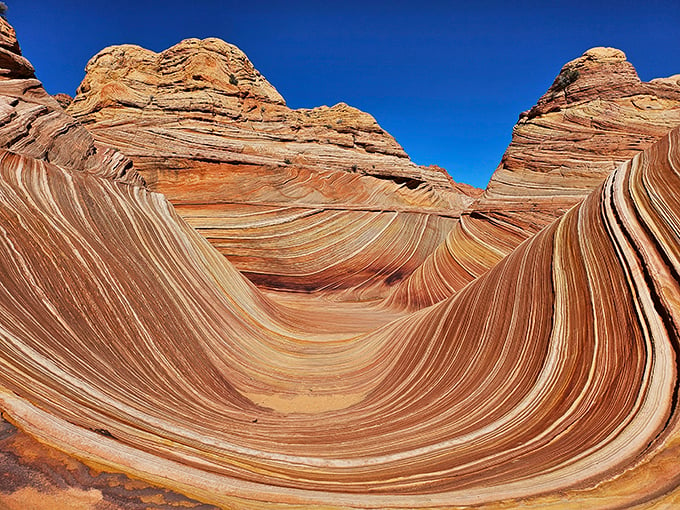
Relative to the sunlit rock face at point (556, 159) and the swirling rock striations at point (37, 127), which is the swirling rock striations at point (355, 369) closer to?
the swirling rock striations at point (37, 127)

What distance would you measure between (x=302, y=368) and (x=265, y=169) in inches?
315

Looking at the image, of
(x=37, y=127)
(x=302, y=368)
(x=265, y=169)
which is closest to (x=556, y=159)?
(x=265, y=169)

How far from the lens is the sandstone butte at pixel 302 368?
49.4 inches

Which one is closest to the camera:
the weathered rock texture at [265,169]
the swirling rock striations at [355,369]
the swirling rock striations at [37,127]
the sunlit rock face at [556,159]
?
the swirling rock striations at [355,369]

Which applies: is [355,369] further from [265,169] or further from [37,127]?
[265,169]

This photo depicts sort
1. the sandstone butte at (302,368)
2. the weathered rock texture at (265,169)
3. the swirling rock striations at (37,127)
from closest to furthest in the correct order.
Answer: the sandstone butte at (302,368)
the swirling rock striations at (37,127)
the weathered rock texture at (265,169)

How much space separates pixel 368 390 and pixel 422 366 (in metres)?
0.60

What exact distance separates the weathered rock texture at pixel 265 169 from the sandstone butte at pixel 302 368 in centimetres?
360

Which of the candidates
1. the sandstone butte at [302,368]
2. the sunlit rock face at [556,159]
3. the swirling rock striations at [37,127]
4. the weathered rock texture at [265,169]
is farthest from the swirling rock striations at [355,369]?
the weathered rock texture at [265,169]

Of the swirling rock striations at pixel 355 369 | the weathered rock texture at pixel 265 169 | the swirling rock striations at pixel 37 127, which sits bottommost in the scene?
the swirling rock striations at pixel 355 369

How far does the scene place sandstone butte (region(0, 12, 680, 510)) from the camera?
1.26m

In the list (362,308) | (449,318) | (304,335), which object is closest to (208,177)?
(362,308)

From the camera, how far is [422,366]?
154 inches

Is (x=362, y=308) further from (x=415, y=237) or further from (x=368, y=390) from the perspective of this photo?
(x=368, y=390)
